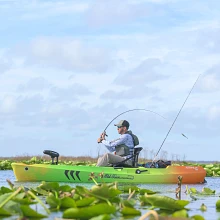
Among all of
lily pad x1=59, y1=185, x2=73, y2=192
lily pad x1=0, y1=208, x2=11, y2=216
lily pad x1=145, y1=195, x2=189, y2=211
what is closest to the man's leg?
Answer: lily pad x1=59, y1=185, x2=73, y2=192

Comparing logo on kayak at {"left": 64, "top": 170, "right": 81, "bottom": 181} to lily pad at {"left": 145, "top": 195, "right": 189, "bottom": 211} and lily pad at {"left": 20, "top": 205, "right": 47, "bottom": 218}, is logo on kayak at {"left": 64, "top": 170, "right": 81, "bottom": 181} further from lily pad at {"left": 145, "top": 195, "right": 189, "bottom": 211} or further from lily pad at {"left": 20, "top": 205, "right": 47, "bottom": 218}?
lily pad at {"left": 20, "top": 205, "right": 47, "bottom": 218}

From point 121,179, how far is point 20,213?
30.2ft

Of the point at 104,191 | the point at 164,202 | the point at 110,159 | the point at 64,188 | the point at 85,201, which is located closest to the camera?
the point at 164,202

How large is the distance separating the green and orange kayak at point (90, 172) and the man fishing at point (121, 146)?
0.23 meters

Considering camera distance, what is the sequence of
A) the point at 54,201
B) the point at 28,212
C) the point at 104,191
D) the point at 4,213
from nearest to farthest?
the point at 28,212 < the point at 4,213 < the point at 104,191 < the point at 54,201

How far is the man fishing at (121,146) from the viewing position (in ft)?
48.8

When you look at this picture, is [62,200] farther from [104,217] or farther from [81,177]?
[81,177]

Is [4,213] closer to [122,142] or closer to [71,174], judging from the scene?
[122,142]

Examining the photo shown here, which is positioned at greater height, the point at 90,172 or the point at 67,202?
the point at 90,172

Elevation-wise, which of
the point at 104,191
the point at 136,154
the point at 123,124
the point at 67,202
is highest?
the point at 123,124

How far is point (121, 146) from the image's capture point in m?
15.0

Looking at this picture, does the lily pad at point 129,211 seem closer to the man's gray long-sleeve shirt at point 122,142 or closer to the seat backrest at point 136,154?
the man's gray long-sleeve shirt at point 122,142

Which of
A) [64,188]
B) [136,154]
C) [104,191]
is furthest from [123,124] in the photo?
[104,191]

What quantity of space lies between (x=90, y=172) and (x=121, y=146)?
0.98 m
